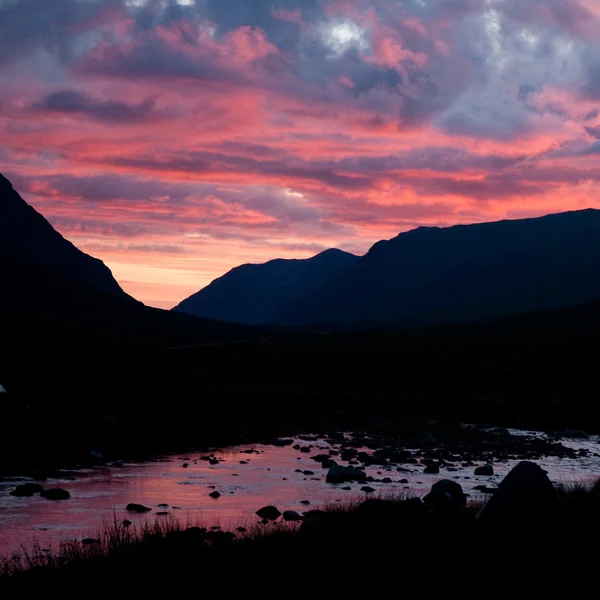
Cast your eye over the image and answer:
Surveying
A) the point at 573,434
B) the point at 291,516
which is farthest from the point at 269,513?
the point at 573,434

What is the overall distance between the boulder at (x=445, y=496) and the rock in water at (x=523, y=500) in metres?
6.12

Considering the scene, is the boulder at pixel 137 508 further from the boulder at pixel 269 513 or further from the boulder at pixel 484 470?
the boulder at pixel 484 470

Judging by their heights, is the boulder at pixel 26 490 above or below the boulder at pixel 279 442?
above

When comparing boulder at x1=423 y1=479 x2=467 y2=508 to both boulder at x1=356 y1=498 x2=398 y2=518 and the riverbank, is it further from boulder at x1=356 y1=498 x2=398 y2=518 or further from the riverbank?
the riverbank

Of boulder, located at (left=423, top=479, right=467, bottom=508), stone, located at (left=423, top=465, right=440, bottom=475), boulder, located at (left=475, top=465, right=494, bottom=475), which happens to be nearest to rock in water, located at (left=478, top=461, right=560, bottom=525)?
boulder, located at (left=423, top=479, right=467, bottom=508)

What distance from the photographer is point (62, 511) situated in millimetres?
24672

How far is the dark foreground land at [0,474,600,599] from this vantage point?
14.2 meters

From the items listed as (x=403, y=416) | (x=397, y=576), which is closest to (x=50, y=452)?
(x=397, y=576)

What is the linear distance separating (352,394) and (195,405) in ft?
73.6

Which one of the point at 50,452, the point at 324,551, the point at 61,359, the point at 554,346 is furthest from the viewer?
the point at 554,346

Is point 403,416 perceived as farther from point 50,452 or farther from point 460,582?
point 460,582

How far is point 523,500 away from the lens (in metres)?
18.6

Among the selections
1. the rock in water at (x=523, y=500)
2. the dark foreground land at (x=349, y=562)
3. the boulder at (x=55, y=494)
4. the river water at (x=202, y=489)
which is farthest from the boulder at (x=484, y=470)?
the boulder at (x=55, y=494)

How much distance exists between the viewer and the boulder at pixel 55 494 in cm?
2689
